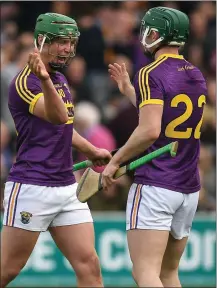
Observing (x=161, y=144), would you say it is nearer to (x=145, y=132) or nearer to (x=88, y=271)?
(x=145, y=132)

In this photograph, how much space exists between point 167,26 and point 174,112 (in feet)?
1.97

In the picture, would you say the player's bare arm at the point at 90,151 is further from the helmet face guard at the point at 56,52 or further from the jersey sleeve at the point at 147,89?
the jersey sleeve at the point at 147,89

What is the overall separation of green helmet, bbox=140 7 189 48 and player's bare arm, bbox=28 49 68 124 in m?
0.77

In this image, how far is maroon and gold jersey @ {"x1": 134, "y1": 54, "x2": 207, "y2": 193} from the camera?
712 cm

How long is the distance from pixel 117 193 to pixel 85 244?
13.2ft

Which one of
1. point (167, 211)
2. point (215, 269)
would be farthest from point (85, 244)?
point (215, 269)

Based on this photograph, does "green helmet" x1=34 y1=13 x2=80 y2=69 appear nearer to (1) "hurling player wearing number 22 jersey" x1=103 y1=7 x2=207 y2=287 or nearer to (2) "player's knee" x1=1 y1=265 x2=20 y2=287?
(1) "hurling player wearing number 22 jersey" x1=103 y1=7 x2=207 y2=287

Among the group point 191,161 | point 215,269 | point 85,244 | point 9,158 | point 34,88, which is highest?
point 34,88

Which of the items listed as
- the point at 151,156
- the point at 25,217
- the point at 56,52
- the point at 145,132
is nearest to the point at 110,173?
the point at 151,156

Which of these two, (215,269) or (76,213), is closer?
A: (76,213)

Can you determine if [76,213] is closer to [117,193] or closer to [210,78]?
[117,193]

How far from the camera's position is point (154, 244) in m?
7.12

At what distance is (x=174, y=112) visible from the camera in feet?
23.5

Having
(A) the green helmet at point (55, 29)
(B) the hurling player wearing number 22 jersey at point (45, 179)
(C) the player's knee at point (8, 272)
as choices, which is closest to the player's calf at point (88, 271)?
(B) the hurling player wearing number 22 jersey at point (45, 179)
